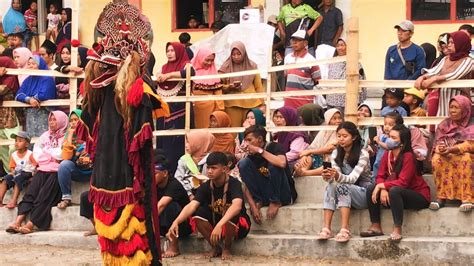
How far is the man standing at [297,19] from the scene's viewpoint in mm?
17031

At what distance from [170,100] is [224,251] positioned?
9.94 feet

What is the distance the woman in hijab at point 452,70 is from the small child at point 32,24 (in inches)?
402

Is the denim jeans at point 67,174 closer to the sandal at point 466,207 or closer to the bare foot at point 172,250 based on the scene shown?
the bare foot at point 172,250

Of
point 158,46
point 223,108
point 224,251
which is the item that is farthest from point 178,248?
point 158,46

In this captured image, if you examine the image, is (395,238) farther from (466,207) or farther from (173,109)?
(173,109)

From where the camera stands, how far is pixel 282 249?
37.8 ft

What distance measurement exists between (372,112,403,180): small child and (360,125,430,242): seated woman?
0.25 ft

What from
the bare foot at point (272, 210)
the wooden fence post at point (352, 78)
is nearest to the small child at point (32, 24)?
the wooden fence post at point (352, 78)

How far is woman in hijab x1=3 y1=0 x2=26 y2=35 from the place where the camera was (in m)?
20.1

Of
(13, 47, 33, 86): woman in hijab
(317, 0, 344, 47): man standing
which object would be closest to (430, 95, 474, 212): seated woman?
(317, 0, 344, 47): man standing

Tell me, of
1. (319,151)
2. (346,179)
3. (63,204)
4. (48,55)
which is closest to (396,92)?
(319,151)

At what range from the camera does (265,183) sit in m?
12.0

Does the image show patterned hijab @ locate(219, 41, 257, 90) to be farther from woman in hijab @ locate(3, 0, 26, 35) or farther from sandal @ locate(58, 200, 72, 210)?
woman in hijab @ locate(3, 0, 26, 35)

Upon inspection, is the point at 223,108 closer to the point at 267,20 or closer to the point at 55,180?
the point at 55,180
